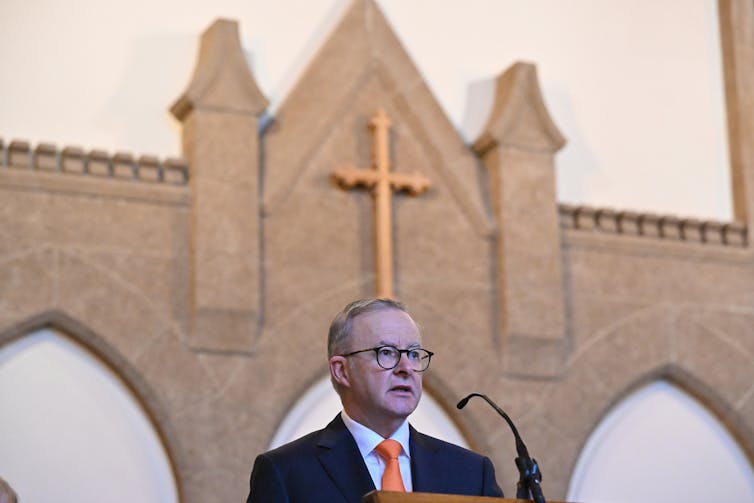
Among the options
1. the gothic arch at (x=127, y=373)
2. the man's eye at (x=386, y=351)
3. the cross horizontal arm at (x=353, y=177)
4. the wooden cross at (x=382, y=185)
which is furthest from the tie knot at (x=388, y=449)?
the cross horizontal arm at (x=353, y=177)

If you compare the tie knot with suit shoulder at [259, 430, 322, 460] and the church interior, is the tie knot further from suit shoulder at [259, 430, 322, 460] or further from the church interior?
the church interior

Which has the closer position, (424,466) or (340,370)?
(424,466)

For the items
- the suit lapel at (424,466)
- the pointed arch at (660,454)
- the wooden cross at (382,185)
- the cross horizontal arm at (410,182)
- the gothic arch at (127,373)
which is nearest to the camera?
the suit lapel at (424,466)

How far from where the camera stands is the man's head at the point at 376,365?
14.2 ft

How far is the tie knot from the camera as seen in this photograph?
4.30 m

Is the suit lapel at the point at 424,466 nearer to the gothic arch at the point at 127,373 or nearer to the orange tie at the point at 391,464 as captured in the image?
the orange tie at the point at 391,464

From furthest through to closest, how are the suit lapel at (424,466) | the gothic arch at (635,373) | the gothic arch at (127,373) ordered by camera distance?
the gothic arch at (635,373), the gothic arch at (127,373), the suit lapel at (424,466)

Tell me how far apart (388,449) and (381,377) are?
0.74 feet

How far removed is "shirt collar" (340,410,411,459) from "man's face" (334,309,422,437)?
0.06 feet

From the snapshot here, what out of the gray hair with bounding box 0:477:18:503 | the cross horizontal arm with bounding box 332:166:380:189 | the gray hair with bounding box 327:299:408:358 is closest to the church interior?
the cross horizontal arm with bounding box 332:166:380:189

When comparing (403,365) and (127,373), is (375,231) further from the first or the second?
(403,365)

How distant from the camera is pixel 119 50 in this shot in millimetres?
9266

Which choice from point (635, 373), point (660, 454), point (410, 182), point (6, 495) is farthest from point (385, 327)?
point (660, 454)

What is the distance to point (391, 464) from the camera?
4281mm
